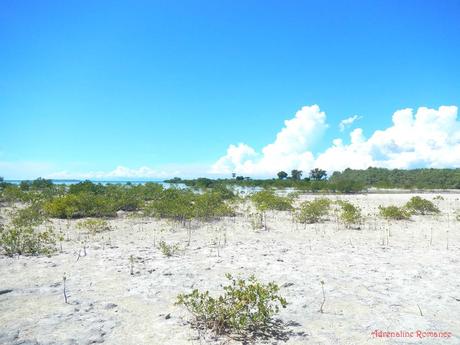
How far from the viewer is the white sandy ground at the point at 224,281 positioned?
185 inches

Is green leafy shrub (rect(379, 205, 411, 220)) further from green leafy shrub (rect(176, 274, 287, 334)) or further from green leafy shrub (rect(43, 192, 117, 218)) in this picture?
green leafy shrub (rect(43, 192, 117, 218))

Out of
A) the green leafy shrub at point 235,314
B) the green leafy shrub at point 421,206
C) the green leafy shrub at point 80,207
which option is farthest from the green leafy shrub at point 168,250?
the green leafy shrub at point 421,206

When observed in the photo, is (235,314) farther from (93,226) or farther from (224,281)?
(93,226)

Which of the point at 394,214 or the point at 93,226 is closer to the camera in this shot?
the point at 93,226

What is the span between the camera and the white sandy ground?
15.4 feet

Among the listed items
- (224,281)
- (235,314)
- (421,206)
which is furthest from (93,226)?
(421,206)

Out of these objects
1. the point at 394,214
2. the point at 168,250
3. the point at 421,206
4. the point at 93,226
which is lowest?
the point at 168,250

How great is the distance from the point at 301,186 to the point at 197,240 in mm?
42476

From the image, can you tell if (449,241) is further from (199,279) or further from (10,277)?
(10,277)

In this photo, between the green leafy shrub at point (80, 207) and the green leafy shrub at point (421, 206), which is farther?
the green leafy shrub at point (421, 206)

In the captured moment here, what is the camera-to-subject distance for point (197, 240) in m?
11.3

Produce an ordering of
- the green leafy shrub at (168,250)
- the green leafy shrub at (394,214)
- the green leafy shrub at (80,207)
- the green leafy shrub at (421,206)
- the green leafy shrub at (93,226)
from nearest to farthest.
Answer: the green leafy shrub at (168,250), the green leafy shrub at (93,226), the green leafy shrub at (80,207), the green leafy shrub at (394,214), the green leafy shrub at (421,206)

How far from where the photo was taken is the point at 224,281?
696cm

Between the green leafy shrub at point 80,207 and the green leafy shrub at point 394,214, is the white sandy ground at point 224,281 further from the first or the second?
the green leafy shrub at point 394,214
